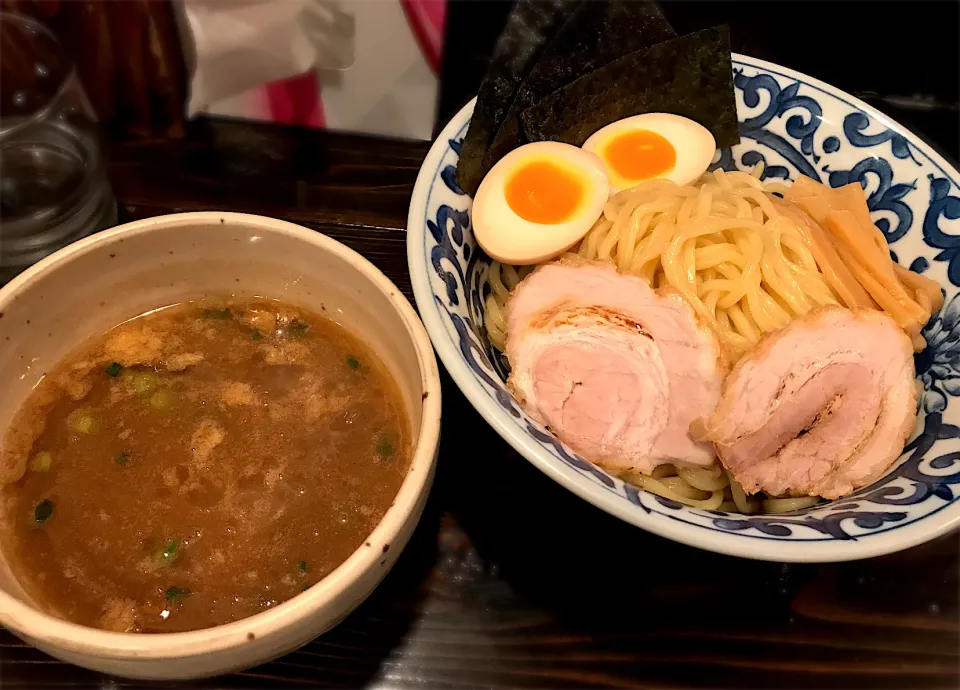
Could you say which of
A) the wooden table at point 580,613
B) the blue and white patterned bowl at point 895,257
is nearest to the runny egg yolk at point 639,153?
the blue and white patterned bowl at point 895,257

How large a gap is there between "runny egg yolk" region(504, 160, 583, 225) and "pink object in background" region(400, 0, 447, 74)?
0.49m

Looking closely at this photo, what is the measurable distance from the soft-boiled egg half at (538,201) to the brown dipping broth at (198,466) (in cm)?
37

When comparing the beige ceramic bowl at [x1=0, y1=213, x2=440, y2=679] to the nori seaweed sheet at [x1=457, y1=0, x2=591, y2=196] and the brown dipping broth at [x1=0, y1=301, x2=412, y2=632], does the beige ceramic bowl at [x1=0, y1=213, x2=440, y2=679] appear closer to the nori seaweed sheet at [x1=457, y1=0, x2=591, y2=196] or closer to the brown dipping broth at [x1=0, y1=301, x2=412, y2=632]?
the brown dipping broth at [x1=0, y1=301, x2=412, y2=632]

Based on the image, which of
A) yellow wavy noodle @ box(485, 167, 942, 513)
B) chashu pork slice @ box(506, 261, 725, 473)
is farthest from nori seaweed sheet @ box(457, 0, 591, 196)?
chashu pork slice @ box(506, 261, 725, 473)

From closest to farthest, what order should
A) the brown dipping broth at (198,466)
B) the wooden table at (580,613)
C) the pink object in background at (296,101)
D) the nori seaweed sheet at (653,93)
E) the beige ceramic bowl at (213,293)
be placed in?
the beige ceramic bowl at (213,293) < the brown dipping broth at (198,466) < the wooden table at (580,613) < the nori seaweed sheet at (653,93) < the pink object in background at (296,101)

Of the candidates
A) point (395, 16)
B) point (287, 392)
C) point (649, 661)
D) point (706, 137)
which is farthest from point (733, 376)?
point (395, 16)

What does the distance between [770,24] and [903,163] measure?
0.88m

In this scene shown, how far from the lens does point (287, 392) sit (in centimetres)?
120

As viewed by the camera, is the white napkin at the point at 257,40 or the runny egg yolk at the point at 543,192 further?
the white napkin at the point at 257,40

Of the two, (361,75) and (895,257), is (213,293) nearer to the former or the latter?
(361,75)

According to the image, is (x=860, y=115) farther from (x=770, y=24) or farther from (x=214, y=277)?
(x=214, y=277)

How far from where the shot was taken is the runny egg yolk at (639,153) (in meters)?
1.59

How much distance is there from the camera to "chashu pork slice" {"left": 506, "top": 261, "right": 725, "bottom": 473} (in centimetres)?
125

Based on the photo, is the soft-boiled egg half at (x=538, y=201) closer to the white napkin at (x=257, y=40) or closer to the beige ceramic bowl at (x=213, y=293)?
the beige ceramic bowl at (x=213, y=293)
